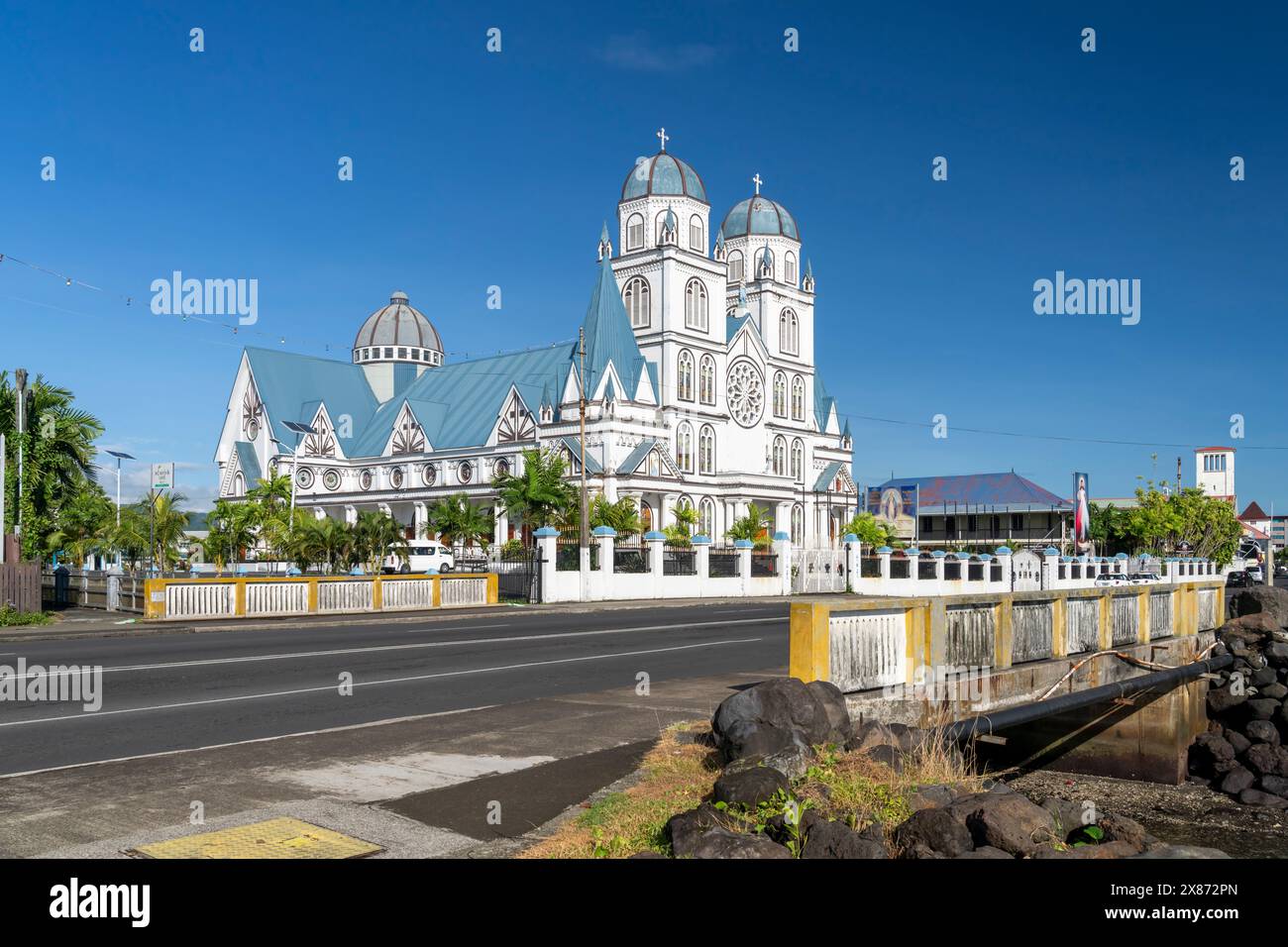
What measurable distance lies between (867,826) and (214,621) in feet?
81.1

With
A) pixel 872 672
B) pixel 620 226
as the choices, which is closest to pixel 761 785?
pixel 872 672

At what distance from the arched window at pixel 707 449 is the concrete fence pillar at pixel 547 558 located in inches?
1536

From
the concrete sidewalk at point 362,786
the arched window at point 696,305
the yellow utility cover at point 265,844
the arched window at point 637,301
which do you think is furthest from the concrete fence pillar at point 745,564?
the yellow utility cover at point 265,844

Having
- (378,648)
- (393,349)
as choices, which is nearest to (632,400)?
(393,349)

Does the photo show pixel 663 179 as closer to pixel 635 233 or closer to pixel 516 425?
pixel 635 233

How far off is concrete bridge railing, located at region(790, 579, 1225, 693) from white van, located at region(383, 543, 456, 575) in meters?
44.0

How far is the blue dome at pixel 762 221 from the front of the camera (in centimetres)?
9200

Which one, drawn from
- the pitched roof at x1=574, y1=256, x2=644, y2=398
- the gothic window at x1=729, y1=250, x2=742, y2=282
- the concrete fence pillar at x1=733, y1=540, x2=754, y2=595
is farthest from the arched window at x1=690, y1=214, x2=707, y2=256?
the concrete fence pillar at x1=733, y1=540, x2=754, y2=595

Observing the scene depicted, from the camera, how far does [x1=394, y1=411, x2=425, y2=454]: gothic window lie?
8150 cm

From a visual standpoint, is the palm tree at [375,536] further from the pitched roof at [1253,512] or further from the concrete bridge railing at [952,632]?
the pitched roof at [1253,512]

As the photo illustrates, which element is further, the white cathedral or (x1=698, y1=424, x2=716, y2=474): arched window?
(x1=698, y1=424, x2=716, y2=474): arched window

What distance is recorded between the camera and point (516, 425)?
246 feet

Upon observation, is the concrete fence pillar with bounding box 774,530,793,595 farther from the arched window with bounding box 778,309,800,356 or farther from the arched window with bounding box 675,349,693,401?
the arched window with bounding box 778,309,800,356
